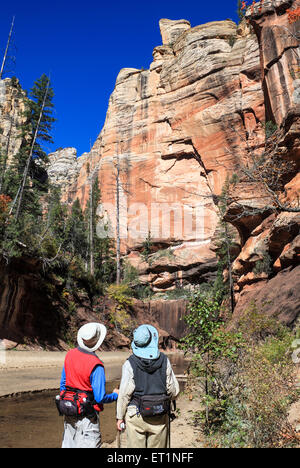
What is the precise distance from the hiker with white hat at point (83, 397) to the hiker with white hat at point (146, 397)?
0.69ft

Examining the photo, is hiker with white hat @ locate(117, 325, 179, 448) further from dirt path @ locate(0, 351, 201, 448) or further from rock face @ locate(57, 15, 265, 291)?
rock face @ locate(57, 15, 265, 291)

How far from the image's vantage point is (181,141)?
46.2 metres

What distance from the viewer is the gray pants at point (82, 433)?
309 centimetres

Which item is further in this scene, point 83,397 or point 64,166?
point 64,166

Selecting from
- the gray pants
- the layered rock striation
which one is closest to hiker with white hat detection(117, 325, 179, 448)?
the gray pants

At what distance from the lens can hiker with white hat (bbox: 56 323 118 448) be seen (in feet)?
10.1

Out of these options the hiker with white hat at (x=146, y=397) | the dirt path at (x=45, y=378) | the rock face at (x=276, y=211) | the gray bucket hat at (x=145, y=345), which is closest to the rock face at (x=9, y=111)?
the dirt path at (x=45, y=378)

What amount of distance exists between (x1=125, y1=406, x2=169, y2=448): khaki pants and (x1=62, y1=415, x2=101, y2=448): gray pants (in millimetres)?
322

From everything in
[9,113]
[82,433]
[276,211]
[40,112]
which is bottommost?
[82,433]

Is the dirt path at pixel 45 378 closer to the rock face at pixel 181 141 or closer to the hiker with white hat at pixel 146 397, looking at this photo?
the hiker with white hat at pixel 146 397

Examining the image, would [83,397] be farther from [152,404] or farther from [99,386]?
[152,404]

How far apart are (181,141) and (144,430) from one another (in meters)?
45.9

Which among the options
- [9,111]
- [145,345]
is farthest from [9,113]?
[145,345]
